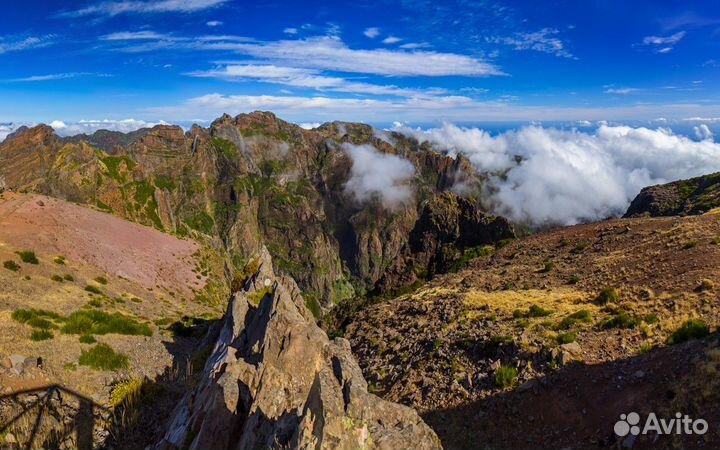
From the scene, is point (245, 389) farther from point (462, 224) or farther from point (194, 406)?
point (462, 224)

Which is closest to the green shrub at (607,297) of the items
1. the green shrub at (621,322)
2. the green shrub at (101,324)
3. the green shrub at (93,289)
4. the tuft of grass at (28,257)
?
the green shrub at (621,322)

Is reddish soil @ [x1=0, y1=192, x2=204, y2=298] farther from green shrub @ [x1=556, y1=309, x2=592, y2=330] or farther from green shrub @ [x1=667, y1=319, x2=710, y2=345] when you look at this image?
green shrub @ [x1=667, y1=319, x2=710, y2=345]

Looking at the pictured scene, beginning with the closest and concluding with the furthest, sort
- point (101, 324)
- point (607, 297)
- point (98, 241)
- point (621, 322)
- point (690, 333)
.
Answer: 1. point (690, 333)
2. point (621, 322)
3. point (101, 324)
4. point (607, 297)
5. point (98, 241)

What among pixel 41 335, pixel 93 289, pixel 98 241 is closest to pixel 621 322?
pixel 41 335

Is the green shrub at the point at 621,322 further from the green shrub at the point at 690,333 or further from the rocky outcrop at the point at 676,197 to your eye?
the rocky outcrop at the point at 676,197

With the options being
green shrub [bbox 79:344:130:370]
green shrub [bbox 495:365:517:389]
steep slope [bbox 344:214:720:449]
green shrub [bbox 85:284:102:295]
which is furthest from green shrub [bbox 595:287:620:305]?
green shrub [bbox 85:284:102:295]

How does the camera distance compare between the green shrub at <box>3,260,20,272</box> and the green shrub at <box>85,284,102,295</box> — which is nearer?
the green shrub at <box>3,260,20,272</box>

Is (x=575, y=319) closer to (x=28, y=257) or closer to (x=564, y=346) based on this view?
(x=564, y=346)
